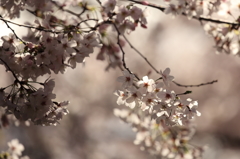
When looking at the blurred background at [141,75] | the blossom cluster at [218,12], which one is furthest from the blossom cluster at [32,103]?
the blurred background at [141,75]

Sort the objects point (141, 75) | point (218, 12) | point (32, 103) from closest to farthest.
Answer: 1. point (32, 103)
2. point (218, 12)
3. point (141, 75)

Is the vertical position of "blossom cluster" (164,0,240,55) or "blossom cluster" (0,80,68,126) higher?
"blossom cluster" (164,0,240,55)

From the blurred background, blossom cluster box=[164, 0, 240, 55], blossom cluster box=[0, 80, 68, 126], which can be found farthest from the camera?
the blurred background

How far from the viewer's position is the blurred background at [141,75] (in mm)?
7801

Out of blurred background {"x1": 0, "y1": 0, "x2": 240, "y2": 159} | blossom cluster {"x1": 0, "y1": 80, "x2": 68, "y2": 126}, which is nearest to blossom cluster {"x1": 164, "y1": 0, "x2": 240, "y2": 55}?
blossom cluster {"x1": 0, "y1": 80, "x2": 68, "y2": 126}

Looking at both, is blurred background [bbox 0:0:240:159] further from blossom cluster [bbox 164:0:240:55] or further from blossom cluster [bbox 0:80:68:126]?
blossom cluster [bbox 0:80:68:126]

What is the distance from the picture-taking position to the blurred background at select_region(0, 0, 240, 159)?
7.80m

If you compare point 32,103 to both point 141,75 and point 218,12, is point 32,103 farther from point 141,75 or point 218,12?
point 141,75

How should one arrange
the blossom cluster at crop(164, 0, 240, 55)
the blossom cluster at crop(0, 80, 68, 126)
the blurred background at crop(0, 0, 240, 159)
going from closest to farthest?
the blossom cluster at crop(0, 80, 68, 126) → the blossom cluster at crop(164, 0, 240, 55) → the blurred background at crop(0, 0, 240, 159)

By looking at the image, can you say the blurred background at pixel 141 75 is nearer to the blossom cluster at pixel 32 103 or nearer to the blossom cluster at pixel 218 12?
the blossom cluster at pixel 218 12

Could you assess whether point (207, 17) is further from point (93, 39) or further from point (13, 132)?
point (13, 132)

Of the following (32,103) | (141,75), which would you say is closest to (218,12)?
(32,103)

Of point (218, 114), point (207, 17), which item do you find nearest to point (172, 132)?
point (207, 17)

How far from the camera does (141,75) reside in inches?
342
